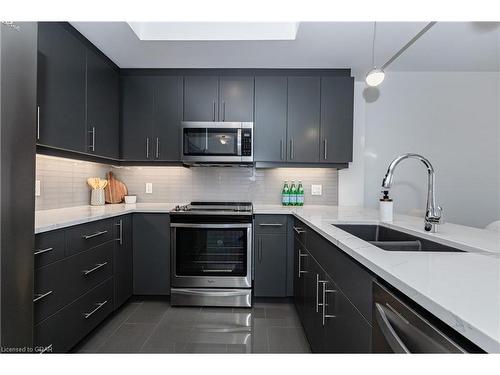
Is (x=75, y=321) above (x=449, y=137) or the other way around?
the other way around

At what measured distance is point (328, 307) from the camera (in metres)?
1.41

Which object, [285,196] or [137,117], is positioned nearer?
[137,117]

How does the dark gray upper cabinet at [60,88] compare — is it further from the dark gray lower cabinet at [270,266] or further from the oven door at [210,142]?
the dark gray lower cabinet at [270,266]

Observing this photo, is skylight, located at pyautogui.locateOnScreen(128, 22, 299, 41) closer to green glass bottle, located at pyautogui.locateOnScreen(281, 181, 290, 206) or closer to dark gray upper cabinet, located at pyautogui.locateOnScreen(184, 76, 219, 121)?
dark gray upper cabinet, located at pyautogui.locateOnScreen(184, 76, 219, 121)

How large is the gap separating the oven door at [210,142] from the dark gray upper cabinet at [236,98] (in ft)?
0.50

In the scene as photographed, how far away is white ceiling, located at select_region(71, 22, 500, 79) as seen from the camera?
212 cm

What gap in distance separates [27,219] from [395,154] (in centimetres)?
315

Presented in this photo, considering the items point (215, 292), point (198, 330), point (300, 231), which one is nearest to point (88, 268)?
point (198, 330)

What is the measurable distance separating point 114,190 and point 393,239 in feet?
8.64

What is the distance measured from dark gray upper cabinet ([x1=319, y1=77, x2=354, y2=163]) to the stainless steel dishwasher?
2119mm

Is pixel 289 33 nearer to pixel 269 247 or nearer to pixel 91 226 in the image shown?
pixel 269 247

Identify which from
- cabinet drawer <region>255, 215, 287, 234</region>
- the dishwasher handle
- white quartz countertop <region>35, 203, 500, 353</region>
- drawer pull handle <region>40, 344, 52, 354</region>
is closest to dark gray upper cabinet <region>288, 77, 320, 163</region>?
cabinet drawer <region>255, 215, 287, 234</region>

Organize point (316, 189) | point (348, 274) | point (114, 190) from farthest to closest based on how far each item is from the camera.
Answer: point (316, 189), point (114, 190), point (348, 274)

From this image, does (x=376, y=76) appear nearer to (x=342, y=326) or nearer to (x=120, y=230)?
(x=342, y=326)
